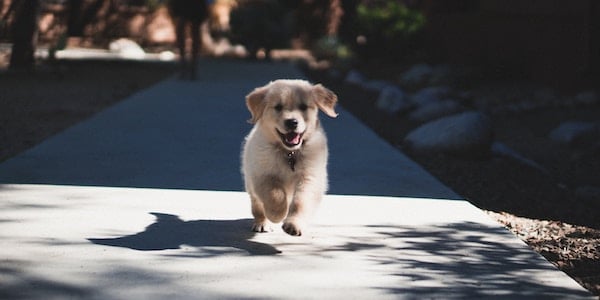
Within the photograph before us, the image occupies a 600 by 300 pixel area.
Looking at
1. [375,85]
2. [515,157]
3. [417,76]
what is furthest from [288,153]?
[417,76]

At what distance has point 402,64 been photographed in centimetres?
2666

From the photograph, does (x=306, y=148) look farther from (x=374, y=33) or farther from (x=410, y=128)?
(x=374, y=33)

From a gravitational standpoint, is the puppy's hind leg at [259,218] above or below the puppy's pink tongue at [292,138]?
below

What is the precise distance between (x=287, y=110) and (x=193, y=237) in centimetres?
103

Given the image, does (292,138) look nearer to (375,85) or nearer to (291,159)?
(291,159)

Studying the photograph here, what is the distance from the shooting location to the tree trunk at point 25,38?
21.4 metres

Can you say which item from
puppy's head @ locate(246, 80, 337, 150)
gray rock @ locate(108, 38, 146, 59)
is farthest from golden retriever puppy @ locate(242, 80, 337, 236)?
gray rock @ locate(108, 38, 146, 59)

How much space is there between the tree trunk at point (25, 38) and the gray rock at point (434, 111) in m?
8.92

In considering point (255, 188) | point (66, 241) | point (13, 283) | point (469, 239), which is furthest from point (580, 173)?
point (13, 283)

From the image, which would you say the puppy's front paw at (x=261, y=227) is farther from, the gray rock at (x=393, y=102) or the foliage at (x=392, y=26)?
the foliage at (x=392, y=26)

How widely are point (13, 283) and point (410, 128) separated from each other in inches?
399

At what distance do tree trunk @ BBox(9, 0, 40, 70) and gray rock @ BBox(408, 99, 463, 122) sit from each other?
8.92m

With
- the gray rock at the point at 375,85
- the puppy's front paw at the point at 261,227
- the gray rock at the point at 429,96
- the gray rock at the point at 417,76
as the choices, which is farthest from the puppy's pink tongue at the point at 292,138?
the gray rock at the point at 417,76

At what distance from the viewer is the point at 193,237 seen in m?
6.75
